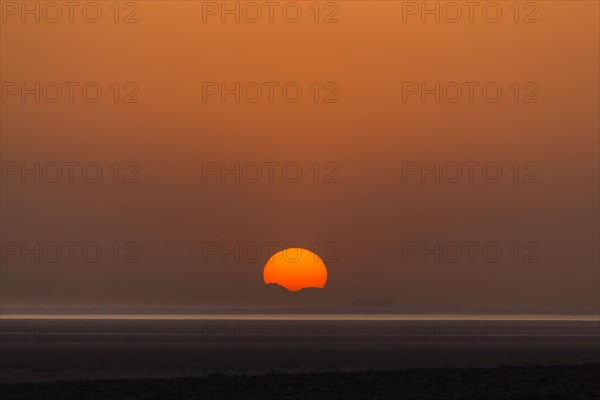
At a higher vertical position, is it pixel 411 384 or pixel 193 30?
pixel 193 30

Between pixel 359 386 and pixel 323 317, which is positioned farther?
pixel 323 317

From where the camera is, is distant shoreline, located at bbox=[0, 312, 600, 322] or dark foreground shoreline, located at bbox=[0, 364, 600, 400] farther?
distant shoreline, located at bbox=[0, 312, 600, 322]

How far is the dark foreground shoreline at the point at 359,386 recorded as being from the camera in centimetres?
351

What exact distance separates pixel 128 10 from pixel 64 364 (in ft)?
5.47

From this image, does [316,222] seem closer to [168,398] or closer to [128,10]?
[168,398]

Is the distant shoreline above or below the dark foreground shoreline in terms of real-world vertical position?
above

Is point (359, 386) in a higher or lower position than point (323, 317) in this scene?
lower

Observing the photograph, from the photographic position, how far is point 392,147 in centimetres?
375

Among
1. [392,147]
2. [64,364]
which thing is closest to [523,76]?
[392,147]

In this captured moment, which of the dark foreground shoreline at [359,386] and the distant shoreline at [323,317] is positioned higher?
the distant shoreline at [323,317]

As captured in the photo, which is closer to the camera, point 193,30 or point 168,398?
point 168,398

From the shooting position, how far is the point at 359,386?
11.8ft

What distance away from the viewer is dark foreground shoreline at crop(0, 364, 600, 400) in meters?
3.51

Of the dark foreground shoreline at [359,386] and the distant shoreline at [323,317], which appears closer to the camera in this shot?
the dark foreground shoreline at [359,386]
